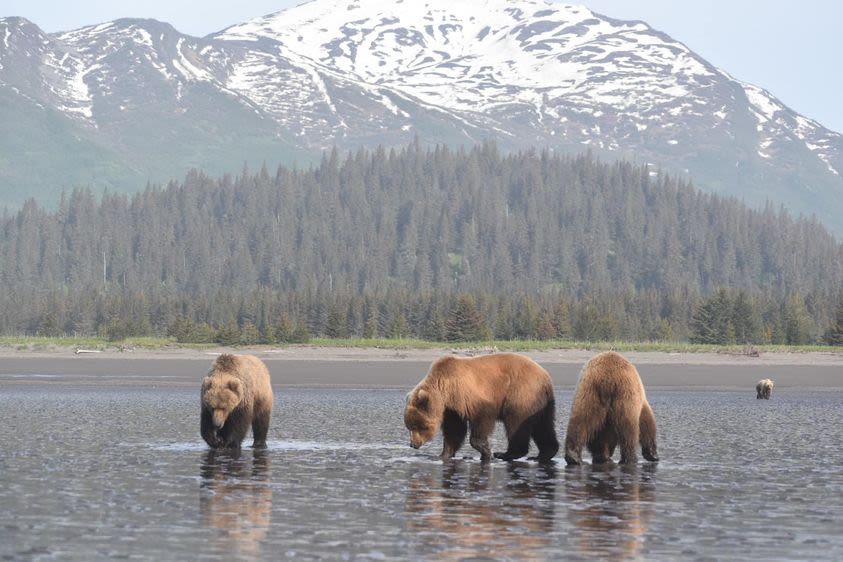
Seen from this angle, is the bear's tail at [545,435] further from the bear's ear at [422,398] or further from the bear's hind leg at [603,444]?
the bear's ear at [422,398]

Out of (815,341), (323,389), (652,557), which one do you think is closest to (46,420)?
(652,557)

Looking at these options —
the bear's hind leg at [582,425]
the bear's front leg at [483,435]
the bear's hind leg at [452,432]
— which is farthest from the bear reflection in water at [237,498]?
the bear's hind leg at [582,425]

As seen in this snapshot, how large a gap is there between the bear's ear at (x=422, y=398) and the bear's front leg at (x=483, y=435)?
1.17 meters

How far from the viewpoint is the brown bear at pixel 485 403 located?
1040 inches

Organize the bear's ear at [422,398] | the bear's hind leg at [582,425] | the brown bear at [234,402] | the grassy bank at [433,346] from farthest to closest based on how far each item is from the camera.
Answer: the grassy bank at [433,346], the brown bear at [234,402], the bear's ear at [422,398], the bear's hind leg at [582,425]

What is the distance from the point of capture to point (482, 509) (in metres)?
20.6

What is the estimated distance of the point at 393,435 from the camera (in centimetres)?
3544

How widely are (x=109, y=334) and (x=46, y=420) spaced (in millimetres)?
108995

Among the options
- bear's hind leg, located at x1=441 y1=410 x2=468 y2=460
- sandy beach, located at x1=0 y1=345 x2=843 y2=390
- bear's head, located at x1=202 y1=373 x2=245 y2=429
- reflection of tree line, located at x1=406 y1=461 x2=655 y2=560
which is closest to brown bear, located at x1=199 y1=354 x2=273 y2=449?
bear's head, located at x1=202 y1=373 x2=245 y2=429

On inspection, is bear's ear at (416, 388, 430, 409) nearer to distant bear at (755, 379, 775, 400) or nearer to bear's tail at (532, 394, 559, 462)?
bear's tail at (532, 394, 559, 462)

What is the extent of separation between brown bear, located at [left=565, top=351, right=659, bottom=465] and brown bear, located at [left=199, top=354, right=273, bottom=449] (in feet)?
23.7

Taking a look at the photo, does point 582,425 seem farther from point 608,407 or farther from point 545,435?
point 545,435

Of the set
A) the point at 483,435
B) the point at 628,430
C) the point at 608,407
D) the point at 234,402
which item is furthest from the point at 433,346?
the point at 608,407

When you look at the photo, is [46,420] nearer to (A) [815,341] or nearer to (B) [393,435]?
(B) [393,435]
